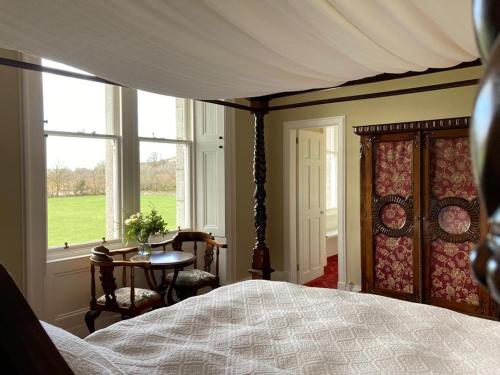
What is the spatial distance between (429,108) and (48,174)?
3837 mm

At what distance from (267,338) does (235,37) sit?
133 centimetres

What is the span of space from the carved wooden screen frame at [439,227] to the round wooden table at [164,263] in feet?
7.30

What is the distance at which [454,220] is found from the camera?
144 inches

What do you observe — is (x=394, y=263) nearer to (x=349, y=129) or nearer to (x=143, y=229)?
(x=349, y=129)

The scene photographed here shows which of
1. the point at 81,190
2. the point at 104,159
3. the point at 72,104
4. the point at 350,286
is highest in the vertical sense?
the point at 72,104

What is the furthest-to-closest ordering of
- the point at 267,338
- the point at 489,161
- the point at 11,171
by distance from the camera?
the point at 11,171, the point at 267,338, the point at 489,161

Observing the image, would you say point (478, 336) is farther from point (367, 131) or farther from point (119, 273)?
point (119, 273)

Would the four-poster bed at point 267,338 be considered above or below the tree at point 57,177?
below

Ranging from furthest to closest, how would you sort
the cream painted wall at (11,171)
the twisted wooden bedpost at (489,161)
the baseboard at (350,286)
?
the baseboard at (350,286) → the cream painted wall at (11,171) → the twisted wooden bedpost at (489,161)

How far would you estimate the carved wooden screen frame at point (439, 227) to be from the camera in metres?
3.52

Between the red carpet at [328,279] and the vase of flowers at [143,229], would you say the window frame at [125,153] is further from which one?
the red carpet at [328,279]

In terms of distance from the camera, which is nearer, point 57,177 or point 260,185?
point 260,185

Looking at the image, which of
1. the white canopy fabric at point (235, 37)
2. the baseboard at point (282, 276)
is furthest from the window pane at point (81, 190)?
the baseboard at point (282, 276)

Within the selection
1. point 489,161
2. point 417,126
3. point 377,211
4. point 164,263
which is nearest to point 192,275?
point 164,263
